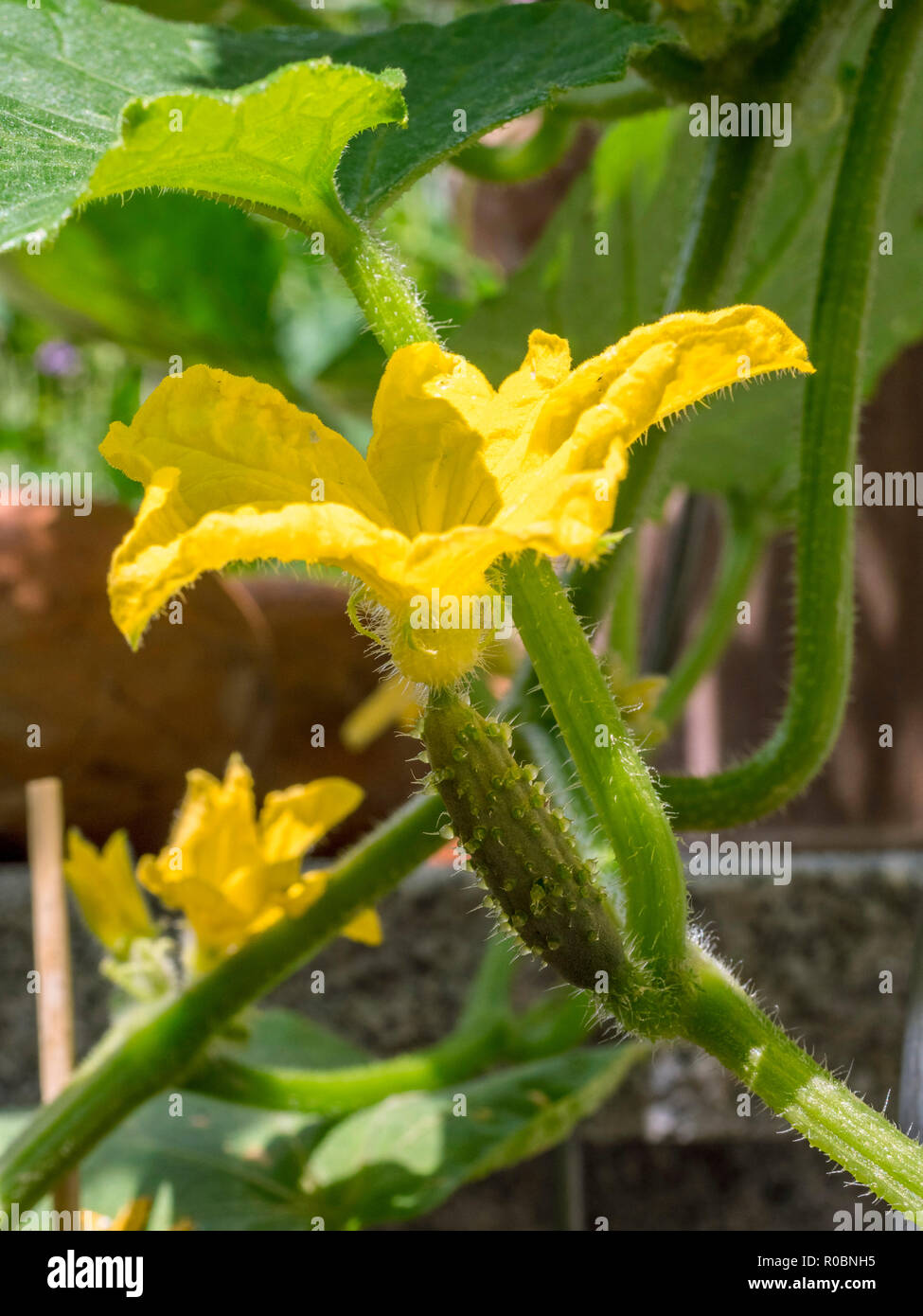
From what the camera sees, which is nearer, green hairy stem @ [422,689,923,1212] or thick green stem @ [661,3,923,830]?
green hairy stem @ [422,689,923,1212]

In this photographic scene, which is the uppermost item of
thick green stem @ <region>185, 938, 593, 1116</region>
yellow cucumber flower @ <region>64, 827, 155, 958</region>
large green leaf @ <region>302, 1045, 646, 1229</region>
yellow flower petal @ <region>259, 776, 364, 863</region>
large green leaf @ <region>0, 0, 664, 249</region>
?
large green leaf @ <region>0, 0, 664, 249</region>

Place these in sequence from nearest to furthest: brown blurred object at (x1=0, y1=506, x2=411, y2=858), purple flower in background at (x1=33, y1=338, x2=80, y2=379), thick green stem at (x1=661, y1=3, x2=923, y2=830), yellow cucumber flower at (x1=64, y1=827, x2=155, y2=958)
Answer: thick green stem at (x1=661, y1=3, x2=923, y2=830) → yellow cucumber flower at (x1=64, y1=827, x2=155, y2=958) → brown blurred object at (x1=0, y1=506, x2=411, y2=858) → purple flower in background at (x1=33, y1=338, x2=80, y2=379)

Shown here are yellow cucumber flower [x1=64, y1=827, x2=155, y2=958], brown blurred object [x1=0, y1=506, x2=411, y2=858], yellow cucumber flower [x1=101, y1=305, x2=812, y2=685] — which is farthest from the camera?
brown blurred object [x1=0, y1=506, x2=411, y2=858]

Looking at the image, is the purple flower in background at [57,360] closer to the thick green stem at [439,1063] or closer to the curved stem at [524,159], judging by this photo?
the curved stem at [524,159]

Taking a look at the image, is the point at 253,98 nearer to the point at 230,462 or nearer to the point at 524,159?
the point at 230,462

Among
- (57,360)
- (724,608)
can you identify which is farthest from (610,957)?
(57,360)

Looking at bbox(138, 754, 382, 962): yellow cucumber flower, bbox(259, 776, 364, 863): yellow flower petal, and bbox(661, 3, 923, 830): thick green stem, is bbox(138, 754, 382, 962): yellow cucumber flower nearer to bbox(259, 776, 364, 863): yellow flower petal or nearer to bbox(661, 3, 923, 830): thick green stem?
bbox(259, 776, 364, 863): yellow flower petal

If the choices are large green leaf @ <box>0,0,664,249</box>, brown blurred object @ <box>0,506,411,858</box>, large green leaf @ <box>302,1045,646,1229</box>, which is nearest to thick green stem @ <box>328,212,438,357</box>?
large green leaf @ <box>0,0,664,249</box>

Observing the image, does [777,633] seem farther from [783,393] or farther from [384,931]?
[384,931]
